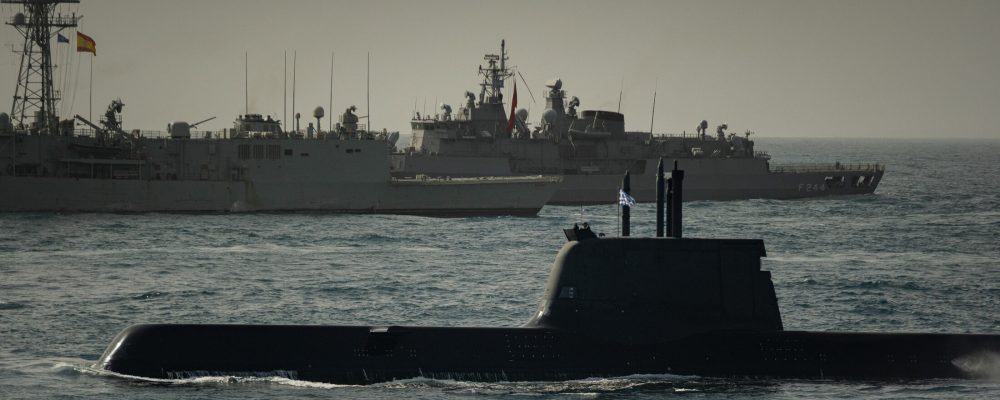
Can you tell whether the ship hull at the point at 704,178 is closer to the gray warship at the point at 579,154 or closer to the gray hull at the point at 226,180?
the gray warship at the point at 579,154

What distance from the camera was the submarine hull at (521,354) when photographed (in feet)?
81.9

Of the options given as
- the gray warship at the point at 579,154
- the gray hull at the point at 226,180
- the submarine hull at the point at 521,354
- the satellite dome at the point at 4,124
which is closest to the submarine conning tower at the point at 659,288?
the submarine hull at the point at 521,354

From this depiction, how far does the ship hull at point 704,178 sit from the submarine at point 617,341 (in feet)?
191

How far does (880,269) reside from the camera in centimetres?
4753

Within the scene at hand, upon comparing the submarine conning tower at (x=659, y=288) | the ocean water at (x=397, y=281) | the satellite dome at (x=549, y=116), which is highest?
the satellite dome at (x=549, y=116)

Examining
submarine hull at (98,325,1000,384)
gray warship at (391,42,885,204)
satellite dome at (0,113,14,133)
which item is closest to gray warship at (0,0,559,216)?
satellite dome at (0,113,14,133)

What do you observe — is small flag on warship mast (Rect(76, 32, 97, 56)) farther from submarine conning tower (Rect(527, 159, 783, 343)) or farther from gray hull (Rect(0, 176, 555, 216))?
submarine conning tower (Rect(527, 159, 783, 343))

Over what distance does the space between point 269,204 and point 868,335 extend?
4940cm

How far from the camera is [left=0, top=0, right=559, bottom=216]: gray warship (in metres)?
68.8

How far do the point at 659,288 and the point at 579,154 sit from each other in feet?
210

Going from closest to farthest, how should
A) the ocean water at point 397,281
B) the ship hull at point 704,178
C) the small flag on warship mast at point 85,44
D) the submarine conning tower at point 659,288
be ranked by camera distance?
1. the submarine conning tower at point 659,288
2. the ocean water at point 397,281
3. the small flag on warship mast at point 85,44
4. the ship hull at point 704,178

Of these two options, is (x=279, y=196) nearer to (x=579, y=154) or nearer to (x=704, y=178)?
(x=579, y=154)

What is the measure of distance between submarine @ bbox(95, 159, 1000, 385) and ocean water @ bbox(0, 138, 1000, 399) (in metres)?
0.28

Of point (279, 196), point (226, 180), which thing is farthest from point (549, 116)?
point (226, 180)
